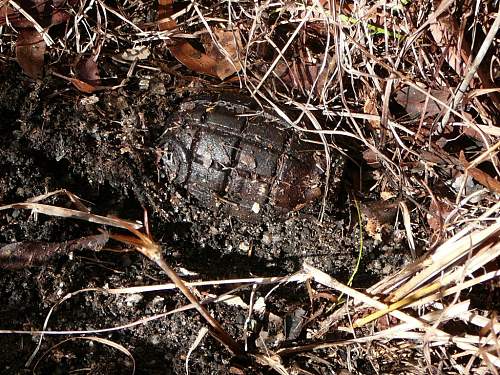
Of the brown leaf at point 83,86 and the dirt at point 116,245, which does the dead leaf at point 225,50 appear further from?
the brown leaf at point 83,86

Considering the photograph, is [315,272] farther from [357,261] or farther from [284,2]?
[284,2]

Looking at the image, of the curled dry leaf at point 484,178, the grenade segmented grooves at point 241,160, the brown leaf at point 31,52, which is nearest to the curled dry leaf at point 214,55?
the grenade segmented grooves at point 241,160

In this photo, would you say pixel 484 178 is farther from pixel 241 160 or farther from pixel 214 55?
pixel 214 55

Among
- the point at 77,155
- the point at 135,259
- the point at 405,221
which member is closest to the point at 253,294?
the point at 135,259

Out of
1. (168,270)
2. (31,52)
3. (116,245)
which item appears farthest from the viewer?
(31,52)

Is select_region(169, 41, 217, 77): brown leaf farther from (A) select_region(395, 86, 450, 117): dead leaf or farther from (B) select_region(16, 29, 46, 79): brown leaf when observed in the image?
(A) select_region(395, 86, 450, 117): dead leaf

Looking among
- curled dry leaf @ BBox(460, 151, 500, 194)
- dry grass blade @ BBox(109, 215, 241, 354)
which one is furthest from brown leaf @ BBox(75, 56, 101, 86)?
curled dry leaf @ BBox(460, 151, 500, 194)

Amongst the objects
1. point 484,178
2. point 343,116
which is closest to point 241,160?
point 343,116
